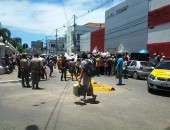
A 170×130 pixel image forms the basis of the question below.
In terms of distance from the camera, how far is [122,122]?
9.16m

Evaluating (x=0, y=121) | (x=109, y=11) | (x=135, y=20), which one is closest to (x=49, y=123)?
(x=0, y=121)

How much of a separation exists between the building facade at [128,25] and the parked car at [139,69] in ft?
40.7

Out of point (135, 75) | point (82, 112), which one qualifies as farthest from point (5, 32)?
point (82, 112)

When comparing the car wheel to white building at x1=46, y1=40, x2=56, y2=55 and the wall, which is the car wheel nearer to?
the wall

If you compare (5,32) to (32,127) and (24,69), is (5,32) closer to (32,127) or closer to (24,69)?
(24,69)

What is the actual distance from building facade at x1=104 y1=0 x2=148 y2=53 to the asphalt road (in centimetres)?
2632

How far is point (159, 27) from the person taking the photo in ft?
118

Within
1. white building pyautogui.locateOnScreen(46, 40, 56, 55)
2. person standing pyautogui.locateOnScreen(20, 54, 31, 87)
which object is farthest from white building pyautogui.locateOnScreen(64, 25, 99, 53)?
person standing pyautogui.locateOnScreen(20, 54, 31, 87)

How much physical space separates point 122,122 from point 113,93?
6206mm

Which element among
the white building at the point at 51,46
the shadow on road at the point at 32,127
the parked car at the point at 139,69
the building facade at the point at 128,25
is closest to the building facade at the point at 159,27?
the building facade at the point at 128,25

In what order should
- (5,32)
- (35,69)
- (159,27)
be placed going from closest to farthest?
(35,69)
(159,27)
(5,32)

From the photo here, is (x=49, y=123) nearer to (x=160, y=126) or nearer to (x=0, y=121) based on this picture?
(x=0, y=121)

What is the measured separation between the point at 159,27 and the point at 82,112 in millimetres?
27232

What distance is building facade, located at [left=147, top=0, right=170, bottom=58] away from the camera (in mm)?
34094
